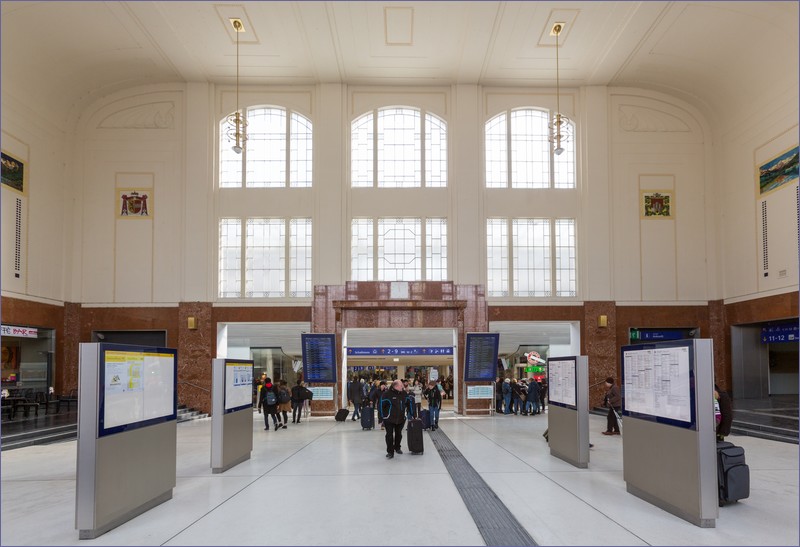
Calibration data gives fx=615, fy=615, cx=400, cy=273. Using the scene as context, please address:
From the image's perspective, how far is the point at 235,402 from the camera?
400 inches

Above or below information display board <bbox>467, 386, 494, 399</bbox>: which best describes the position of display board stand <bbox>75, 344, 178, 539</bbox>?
above

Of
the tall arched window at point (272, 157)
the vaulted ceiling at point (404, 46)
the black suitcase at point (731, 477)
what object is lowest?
the black suitcase at point (731, 477)

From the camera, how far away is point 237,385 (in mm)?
10344

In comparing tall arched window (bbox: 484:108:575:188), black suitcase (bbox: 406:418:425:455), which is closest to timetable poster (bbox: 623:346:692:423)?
black suitcase (bbox: 406:418:425:455)

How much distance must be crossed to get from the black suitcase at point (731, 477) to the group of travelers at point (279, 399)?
36.1 ft

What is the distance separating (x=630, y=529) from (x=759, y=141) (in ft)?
56.1

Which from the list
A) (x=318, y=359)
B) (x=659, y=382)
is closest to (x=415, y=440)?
(x=659, y=382)

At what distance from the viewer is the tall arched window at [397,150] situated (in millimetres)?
21359

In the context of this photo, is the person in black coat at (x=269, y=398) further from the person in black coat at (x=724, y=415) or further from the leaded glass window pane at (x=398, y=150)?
the person in black coat at (x=724, y=415)

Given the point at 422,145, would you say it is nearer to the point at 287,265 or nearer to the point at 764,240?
the point at 287,265

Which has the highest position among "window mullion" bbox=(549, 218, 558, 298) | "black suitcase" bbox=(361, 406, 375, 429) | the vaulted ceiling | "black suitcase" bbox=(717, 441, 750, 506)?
the vaulted ceiling

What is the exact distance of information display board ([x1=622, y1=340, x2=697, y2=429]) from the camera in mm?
6445

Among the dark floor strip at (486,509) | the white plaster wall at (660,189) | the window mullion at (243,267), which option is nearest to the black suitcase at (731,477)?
the dark floor strip at (486,509)

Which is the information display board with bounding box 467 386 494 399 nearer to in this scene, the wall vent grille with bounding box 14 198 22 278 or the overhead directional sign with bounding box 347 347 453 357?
the overhead directional sign with bounding box 347 347 453 357
